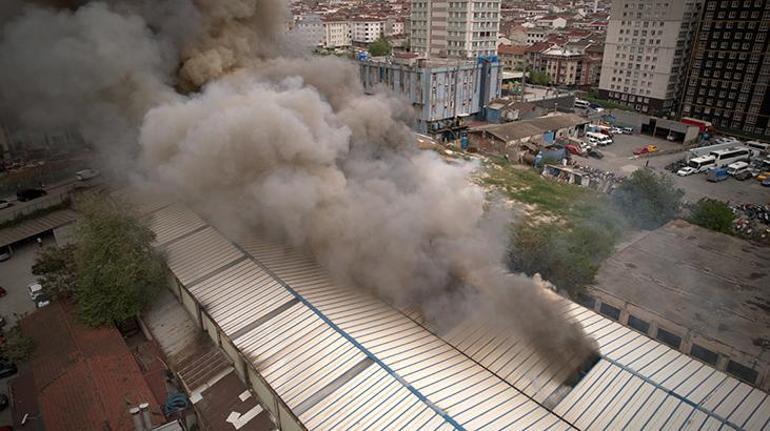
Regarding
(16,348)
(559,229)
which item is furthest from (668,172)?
(16,348)

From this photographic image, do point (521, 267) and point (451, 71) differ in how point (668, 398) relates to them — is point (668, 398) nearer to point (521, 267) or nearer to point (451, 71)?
point (521, 267)

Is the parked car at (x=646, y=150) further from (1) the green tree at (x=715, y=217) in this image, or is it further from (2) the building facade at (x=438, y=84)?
(1) the green tree at (x=715, y=217)

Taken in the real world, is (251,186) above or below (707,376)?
above

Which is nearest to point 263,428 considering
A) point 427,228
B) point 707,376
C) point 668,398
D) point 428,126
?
point 427,228

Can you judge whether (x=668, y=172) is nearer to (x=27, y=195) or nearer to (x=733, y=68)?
(x=733, y=68)

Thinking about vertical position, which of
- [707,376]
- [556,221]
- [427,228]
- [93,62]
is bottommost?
[556,221]

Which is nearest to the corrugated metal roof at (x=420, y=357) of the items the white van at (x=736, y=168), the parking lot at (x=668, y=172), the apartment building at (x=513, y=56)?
the parking lot at (x=668, y=172)

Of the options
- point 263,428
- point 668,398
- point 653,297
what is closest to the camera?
point 668,398
